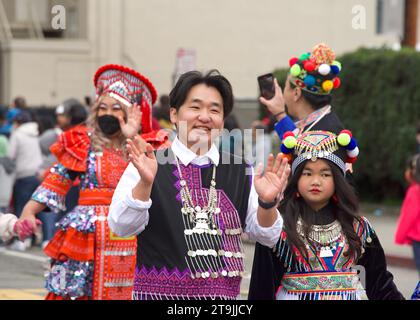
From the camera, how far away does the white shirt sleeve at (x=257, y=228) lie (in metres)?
4.77

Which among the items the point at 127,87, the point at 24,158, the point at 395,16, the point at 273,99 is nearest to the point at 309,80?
the point at 273,99

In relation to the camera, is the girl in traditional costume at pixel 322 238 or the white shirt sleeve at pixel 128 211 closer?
the white shirt sleeve at pixel 128 211

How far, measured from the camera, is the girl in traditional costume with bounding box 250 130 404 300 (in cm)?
512

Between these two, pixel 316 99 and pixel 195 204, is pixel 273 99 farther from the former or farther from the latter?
pixel 195 204

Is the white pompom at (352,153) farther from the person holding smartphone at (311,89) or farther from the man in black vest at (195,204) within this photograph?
the person holding smartphone at (311,89)

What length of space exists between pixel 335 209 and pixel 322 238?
21 cm

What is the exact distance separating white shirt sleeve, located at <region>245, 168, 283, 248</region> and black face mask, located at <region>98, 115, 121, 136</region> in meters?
2.28

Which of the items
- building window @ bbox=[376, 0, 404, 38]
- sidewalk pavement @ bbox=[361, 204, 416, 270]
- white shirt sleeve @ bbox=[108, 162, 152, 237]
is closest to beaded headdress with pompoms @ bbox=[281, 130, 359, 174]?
white shirt sleeve @ bbox=[108, 162, 152, 237]

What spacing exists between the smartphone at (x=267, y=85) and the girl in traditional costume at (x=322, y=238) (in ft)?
4.60

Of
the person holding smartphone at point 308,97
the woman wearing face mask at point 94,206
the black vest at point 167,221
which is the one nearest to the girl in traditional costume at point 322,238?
the black vest at point 167,221

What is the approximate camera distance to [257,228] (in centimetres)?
480

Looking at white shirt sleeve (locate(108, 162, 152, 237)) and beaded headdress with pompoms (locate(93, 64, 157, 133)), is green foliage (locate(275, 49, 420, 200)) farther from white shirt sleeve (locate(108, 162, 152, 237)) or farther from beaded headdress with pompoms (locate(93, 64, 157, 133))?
white shirt sleeve (locate(108, 162, 152, 237))
